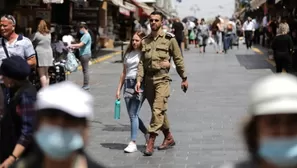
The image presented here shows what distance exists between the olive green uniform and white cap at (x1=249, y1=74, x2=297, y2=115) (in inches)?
255

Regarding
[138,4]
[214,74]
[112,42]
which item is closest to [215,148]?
[214,74]

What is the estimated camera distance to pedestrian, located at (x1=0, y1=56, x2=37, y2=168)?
15.9 feet

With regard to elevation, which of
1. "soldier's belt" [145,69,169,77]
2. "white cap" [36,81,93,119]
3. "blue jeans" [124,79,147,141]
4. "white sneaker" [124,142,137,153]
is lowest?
"white sneaker" [124,142,137,153]

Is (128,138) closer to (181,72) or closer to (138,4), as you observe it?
(181,72)

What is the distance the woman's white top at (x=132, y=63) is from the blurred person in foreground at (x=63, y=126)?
6.60m

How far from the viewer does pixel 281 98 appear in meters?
2.48

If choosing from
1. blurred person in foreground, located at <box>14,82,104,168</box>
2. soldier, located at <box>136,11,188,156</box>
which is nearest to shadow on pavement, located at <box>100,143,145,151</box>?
soldier, located at <box>136,11,188,156</box>

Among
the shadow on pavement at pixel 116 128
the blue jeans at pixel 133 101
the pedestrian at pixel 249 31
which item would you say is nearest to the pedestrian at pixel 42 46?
the shadow on pavement at pixel 116 128

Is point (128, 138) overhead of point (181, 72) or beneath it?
beneath

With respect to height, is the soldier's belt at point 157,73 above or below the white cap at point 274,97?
below

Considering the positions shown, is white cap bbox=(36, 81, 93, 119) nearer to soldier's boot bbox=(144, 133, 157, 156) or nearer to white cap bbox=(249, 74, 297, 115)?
white cap bbox=(249, 74, 297, 115)

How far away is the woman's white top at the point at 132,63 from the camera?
9.35 meters

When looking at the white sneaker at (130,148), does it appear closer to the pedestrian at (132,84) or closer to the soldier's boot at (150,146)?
the pedestrian at (132,84)

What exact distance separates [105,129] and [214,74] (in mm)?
11210
